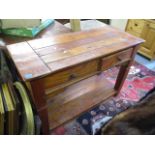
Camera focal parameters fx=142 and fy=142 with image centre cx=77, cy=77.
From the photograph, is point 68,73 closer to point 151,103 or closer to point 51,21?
point 151,103

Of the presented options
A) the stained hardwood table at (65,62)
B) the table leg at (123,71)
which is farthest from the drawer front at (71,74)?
the table leg at (123,71)

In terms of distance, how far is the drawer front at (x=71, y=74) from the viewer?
2.75ft

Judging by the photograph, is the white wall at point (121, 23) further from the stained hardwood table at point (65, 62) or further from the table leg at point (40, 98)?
the table leg at point (40, 98)

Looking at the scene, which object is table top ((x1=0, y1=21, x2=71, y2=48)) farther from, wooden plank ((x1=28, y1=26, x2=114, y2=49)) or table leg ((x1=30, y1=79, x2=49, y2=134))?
table leg ((x1=30, y1=79, x2=49, y2=134))

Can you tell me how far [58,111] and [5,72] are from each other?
584mm

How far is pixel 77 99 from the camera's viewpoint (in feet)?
4.78

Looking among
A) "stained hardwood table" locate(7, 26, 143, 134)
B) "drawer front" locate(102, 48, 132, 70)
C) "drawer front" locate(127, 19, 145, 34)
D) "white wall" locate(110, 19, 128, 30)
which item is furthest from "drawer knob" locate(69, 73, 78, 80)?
"white wall" locate(110, 19, 128, 30)

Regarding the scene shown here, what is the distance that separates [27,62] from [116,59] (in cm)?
67

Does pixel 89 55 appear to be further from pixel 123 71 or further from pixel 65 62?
pixel 123 71

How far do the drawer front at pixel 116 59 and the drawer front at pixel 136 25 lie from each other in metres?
1.35

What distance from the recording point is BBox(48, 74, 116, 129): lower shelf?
131cm

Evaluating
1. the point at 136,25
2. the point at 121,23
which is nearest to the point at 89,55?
the point at 136,25

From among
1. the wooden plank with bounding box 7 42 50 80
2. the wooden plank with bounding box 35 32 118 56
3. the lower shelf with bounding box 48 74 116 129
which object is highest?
the wooden plank with bounding box 35 32 118 56
